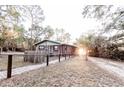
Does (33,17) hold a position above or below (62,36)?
above

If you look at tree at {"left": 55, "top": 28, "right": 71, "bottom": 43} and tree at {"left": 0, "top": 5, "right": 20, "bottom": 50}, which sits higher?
tree at {"left": 0, "top": 5, "right": 20, "bottom": 50}

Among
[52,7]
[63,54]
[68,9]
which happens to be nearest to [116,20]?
[68,9]

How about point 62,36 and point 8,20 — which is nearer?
point 8,20

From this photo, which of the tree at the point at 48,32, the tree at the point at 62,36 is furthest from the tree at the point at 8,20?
the tree at the point at 62,36

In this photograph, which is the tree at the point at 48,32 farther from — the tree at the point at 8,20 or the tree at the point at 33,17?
the tree at the point at 8,20

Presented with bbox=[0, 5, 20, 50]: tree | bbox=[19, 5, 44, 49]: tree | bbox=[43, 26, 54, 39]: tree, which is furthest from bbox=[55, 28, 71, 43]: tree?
bbox=[0, 5, 20, 50]: tree

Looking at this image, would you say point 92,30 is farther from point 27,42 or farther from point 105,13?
point 27,42

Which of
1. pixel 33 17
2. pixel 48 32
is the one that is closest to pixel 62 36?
pixel 48 32

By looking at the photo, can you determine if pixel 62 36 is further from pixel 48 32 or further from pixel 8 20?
pixel 8 20

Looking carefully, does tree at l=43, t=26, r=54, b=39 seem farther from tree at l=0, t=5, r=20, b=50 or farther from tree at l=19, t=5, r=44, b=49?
tree at l=0, t=5, r=20, b=50

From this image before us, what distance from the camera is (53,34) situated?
316 cm

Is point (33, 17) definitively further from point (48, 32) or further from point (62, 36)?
point (62, 36)
